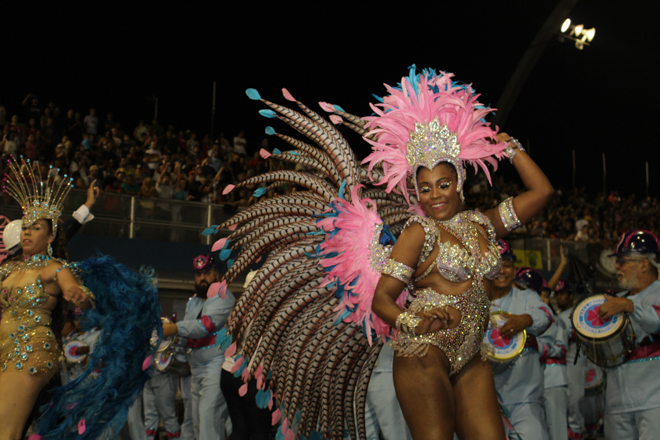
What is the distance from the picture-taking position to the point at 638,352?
4.74 m

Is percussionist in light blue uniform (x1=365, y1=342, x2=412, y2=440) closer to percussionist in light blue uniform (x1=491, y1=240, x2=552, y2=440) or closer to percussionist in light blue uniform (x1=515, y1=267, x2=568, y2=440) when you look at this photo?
percussionist in light blue uniform (x1=491, y1=240, x2=552, y2=440)

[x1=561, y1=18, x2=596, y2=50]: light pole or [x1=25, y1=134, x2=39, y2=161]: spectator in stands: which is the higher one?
[x1=561, y1=18, x2=596, y2=50]: light pole

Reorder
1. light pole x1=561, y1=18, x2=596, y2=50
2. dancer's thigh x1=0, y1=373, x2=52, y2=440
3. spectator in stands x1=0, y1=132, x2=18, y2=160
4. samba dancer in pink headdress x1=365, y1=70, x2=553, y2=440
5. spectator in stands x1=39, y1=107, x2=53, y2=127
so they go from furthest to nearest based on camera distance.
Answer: light pole x1=561, y1=18, x2=596, y2=50 < spectator in stands x1=39, y1=107, x2=53, y2=127 < spectator in stands x1=0, y1=132, x2=18, y2=160 < dancer's thigh x1=0, y1=373, x2=52, y2=440 < samba dancer in pink headdress x1=365, y1=70, x2=553, y2=440

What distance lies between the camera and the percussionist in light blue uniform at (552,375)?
6.05 meters

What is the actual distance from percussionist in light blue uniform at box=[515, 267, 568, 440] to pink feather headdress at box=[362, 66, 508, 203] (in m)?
3.49

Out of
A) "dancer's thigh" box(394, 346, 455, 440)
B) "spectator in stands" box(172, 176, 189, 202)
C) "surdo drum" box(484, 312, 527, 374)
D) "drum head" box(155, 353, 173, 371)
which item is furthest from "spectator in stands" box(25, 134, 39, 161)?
"dancer's thigh" box(394, 346, 455, 440)

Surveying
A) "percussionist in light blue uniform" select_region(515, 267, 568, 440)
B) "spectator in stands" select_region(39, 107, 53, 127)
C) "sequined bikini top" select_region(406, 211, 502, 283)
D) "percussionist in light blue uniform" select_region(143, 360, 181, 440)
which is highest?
"sequined bikini top" select_region(406, 211, 502, 283)

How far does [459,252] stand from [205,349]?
3994mm

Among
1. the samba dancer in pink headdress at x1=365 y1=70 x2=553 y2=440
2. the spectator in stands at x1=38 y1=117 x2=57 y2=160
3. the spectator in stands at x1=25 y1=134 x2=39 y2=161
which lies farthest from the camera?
the spectator in stands at x1=38 y1=117 x2=57 y2=160

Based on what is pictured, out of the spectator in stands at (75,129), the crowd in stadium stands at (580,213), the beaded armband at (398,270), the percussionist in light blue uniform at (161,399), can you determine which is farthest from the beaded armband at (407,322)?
the crowd in stadium stands at (580,213)

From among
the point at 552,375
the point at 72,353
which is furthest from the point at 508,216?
the point at 72,353

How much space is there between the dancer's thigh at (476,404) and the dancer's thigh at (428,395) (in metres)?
0.09

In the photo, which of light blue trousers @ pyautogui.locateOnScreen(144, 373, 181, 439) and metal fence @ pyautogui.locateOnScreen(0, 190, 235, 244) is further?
metal fence @ pyautogui.locateOnScreen(0, 190, 235, 244)

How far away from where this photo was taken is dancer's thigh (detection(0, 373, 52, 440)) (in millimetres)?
4098
